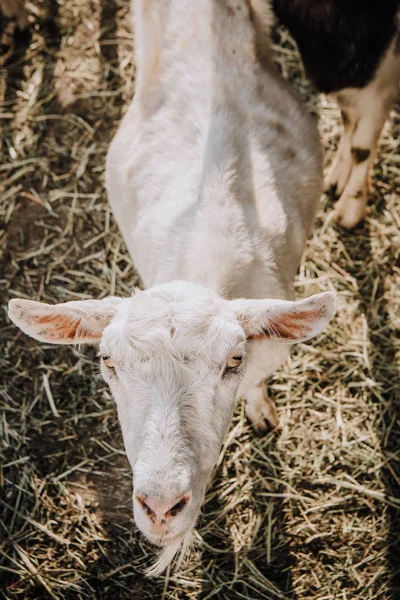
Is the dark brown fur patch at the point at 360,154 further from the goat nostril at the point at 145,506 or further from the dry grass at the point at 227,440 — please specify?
the goat nostril at the point at 145,506

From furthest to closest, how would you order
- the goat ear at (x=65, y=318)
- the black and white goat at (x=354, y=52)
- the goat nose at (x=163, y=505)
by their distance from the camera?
the black and white goat at (x=354, y=52)
the goat ear at (x=65, y=318)
the goat nose at (x=163, y=505)

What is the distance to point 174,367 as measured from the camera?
2.54m

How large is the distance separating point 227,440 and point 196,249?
176 centimetres

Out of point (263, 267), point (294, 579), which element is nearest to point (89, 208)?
point (263, 267)

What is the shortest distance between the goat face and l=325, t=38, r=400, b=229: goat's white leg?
7.37 ft

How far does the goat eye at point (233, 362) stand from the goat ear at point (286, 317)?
20 cm

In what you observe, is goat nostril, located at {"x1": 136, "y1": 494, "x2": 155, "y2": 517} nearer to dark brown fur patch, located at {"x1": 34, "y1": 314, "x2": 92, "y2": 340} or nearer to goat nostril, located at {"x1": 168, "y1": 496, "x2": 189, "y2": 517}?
goat nostril, located at {"x1": 168, "y1": 496, "x2": 189, "y2": 517}

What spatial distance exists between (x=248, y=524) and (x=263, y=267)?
6.45ft

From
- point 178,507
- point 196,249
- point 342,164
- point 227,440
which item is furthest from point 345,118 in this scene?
point 178,507

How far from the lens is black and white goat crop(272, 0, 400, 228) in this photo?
12.3 feet

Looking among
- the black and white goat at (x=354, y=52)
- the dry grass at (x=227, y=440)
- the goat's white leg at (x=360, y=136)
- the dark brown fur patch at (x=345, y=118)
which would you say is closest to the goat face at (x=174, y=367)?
the dry grass at (x=227, y=440)

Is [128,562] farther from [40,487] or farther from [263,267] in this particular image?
[263,267]

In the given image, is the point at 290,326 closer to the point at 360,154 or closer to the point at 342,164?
the point at 360,154

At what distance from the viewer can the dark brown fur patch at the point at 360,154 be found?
4707 millimetres
